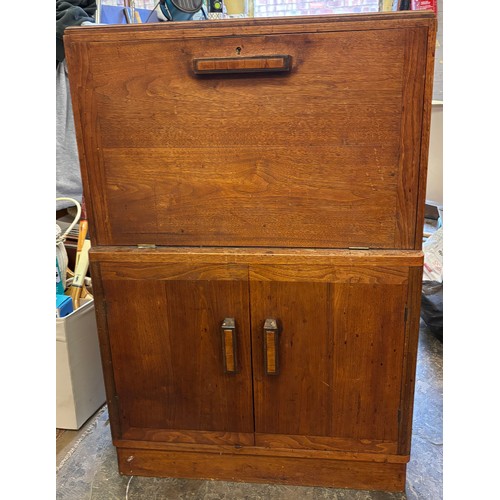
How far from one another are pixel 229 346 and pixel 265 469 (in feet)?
1.17

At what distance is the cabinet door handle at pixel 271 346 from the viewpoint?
0.99 meters

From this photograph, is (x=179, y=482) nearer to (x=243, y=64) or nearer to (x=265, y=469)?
(x=265, y=469)

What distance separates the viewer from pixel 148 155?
0.96m

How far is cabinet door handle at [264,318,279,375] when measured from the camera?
38.9 inches

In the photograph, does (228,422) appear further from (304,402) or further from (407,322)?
(407,322)

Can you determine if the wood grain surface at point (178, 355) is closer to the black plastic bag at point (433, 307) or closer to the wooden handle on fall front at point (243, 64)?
the wooden handle on fall front at point (243, 64)

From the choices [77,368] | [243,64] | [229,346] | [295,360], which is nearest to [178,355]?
[229,346]

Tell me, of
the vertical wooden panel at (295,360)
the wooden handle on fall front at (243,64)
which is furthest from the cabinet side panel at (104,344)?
the wooden handle on fall front at (243,64)

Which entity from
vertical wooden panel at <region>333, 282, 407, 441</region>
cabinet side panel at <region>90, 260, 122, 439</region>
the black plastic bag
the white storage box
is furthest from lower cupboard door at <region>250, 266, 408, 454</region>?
the black plastic bag

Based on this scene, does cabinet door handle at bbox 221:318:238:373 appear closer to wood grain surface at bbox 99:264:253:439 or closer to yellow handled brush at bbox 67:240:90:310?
wood grain surface at bbox 99:264:253:439

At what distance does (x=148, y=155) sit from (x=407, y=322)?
0.65 meters

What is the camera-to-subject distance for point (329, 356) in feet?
3.33

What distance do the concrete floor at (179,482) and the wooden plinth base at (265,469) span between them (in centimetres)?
2

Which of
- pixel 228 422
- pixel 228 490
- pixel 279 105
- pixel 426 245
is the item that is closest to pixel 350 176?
pixel 279 105
